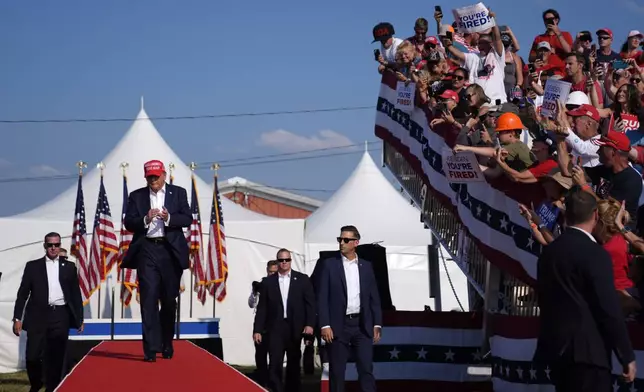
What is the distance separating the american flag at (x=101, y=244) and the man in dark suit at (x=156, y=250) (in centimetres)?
1317

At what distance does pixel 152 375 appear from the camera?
1005cm

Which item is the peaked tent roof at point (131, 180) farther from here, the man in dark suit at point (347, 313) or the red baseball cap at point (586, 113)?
the red baseball cap at point (586, 113)

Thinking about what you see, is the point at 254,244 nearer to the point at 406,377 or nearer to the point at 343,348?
the point at 406,377

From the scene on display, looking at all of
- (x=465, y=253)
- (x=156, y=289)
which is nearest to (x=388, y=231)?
(x=465, y=253)

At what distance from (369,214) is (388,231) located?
3.19 feet

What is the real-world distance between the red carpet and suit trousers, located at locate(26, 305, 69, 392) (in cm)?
131

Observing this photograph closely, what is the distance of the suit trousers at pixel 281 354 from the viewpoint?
1493 centimetres

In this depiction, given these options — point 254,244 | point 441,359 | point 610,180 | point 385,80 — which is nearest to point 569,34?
point 385,80

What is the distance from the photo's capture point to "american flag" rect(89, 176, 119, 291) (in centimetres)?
2433

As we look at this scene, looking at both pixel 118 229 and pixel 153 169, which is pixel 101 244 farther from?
pixel 153 169

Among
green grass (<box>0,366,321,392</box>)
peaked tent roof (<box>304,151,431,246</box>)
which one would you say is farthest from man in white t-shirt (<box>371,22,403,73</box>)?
peaked tent roof (<box>304,151,431,246</box>)

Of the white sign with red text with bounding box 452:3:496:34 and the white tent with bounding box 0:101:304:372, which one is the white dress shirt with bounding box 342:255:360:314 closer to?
the white sign with red text with bounding box 452:3:496:34

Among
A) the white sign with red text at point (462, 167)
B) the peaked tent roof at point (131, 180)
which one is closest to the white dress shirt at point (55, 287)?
the white sign with red text at point (462, 167)

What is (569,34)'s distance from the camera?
1600cm
